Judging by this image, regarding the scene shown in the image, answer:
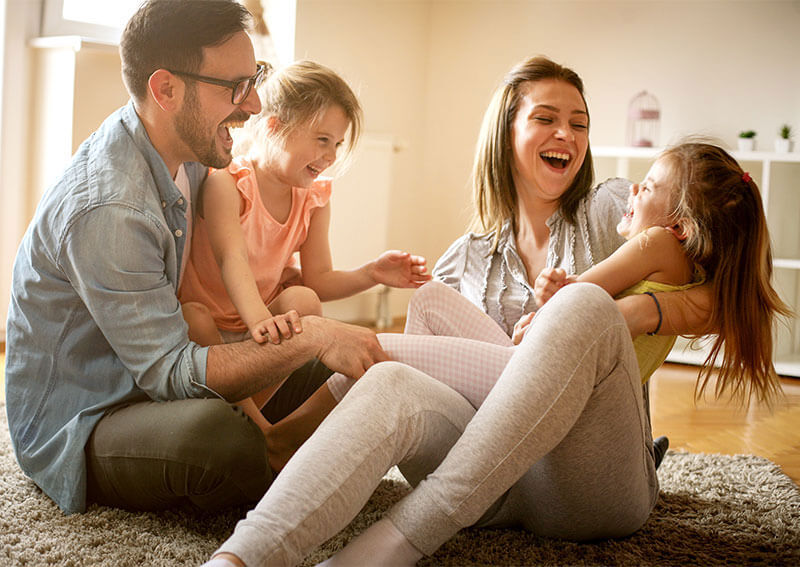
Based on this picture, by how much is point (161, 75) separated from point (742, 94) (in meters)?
3.24

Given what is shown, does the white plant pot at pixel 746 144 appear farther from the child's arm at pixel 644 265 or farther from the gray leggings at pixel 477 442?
the gray leggings at pixel 477 442

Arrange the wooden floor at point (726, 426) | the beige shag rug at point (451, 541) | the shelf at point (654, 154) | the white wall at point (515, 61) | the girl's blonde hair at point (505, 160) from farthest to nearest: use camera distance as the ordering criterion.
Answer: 1. the white wall at point (515, 61)
2. the shelf at point (654, 154)
3. the wooden floor at point (726, 426)
4. the girl's blonde hair at point (505, 160)
5. the beige shag rug at point (451, 541)

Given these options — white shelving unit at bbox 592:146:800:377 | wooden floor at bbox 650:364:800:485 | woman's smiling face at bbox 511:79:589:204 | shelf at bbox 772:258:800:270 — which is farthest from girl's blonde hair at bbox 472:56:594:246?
shelf at bbox 772:258:800:270

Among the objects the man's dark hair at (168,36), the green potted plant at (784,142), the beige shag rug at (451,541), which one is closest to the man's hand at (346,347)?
the beige shag rug at (451,541)

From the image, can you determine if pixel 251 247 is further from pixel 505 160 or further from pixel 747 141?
pixel 747 141

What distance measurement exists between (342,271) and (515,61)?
2.87m

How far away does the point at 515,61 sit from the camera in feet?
14.7

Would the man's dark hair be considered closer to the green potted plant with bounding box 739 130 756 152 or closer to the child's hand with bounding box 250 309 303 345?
the child's hand with bounding box 250 309 303 345

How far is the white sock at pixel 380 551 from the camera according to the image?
3.57 ft

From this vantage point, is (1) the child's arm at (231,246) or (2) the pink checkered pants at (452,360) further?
(1) the child's arm at (231,246)

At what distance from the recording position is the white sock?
109cm

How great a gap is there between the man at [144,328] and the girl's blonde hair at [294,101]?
0.24m

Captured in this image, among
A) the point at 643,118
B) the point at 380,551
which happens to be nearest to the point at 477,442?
the point at 380,551

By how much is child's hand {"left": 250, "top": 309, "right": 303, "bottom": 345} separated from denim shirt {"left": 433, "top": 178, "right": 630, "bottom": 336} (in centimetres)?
59
